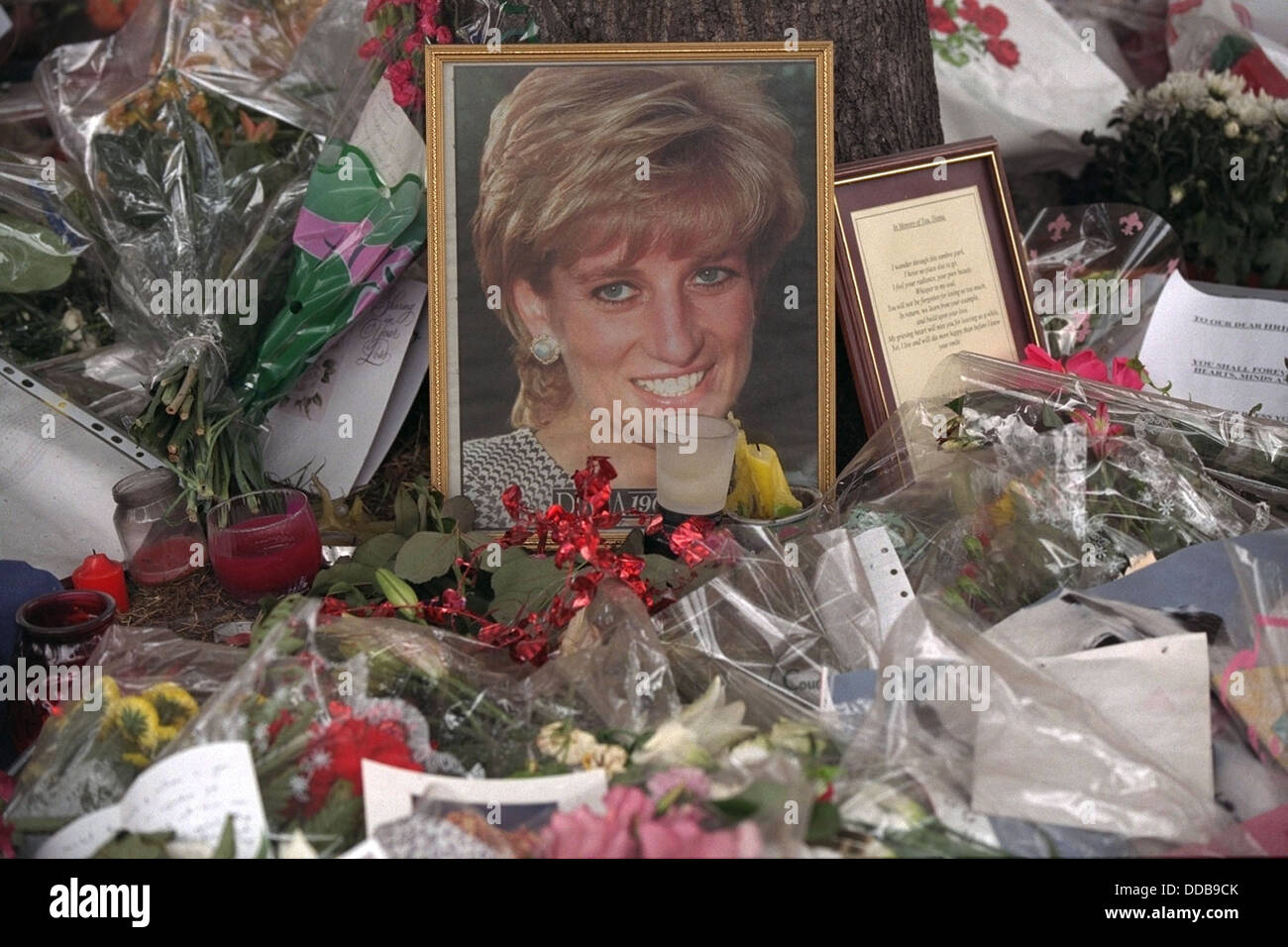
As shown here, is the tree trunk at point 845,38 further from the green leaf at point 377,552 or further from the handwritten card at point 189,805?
the handwritten card at point 189,805

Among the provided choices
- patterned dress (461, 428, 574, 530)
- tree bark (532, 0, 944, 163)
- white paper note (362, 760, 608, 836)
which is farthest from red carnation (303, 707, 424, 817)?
tree bark (532, 0, 944, 163)

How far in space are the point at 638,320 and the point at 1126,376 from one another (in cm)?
87

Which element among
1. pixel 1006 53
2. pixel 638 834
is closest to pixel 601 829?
pixel 638 834

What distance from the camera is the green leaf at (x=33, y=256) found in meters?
2.49

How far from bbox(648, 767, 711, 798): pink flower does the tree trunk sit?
1.40 metres

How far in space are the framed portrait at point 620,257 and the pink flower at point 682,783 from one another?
1.08 m

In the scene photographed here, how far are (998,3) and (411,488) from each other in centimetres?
239

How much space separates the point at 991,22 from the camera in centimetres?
340

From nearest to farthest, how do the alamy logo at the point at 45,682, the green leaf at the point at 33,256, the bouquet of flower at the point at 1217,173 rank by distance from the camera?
the alamy logo at the point at 45,682
the green leaf at the point at 33,256
the bouquet of flower at the point at 1217,173

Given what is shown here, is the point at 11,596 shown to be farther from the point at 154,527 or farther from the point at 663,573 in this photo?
the point at 663,573

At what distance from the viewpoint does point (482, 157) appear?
218 centimetres
